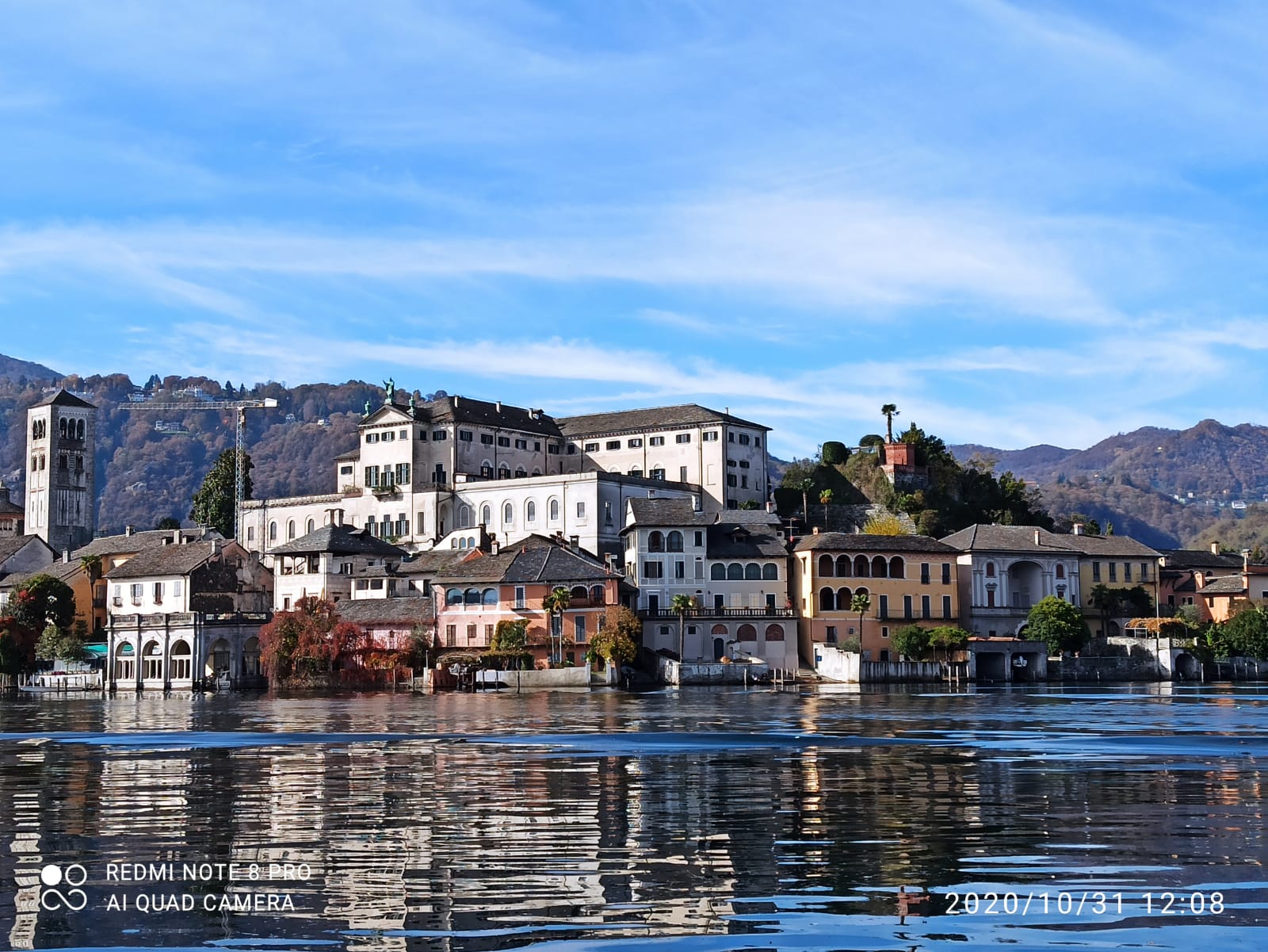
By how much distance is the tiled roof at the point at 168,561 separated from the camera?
340 ft

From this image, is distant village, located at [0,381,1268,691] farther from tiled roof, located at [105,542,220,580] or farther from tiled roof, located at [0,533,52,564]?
tiled roof, located at [0,533,52,564]

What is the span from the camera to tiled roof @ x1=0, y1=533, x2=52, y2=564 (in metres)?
126

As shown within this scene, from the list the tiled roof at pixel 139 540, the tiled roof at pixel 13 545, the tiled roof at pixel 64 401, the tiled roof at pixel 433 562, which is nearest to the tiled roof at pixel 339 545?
the tiled roof at pixel 433 562

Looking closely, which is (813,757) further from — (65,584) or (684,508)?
(65,584)

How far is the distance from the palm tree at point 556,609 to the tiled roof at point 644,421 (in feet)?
97.9

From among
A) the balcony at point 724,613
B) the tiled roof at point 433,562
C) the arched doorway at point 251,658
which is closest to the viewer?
the balcony at point 724,613

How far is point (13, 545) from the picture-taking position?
422ft

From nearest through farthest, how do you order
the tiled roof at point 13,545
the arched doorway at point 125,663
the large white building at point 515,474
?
the arched doorway at point 125,663 → the large white building at point 515,474 → the tiled roof at point 13,545

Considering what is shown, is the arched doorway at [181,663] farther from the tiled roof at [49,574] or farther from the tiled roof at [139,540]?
the tiled roof at [139,540]

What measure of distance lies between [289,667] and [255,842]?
72.6 meters

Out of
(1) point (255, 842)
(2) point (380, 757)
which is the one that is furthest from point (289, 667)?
(1) point (255, 842)

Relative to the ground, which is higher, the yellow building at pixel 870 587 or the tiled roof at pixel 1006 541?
the tiled roof at pixel 1006 541

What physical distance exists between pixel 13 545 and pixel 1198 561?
94372 millimetres
